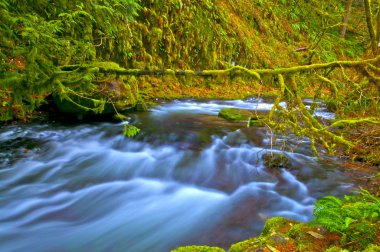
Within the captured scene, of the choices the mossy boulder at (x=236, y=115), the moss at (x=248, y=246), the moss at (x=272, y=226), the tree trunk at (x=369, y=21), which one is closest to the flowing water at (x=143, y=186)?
the moss at (x=272, y=226)

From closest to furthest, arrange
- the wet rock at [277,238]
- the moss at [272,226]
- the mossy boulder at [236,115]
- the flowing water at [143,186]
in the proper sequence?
the wet rock at [277,238] → the moss at [272,226] → the flowing water at [143,186] → the mossy boulder at [236,115]

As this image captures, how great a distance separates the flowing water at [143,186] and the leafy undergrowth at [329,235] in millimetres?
1074

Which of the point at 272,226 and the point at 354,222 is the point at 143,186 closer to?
the point at 272,226

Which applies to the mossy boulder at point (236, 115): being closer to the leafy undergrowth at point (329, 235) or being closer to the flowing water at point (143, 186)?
the flowing water at point (143, 186)

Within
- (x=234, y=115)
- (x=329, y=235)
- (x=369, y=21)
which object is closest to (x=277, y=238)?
(x=329, y=235)

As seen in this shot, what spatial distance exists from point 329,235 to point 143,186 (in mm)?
3285

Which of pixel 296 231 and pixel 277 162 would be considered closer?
pixel 296 231

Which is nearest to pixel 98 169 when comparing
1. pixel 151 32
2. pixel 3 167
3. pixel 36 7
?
pixel 3 167

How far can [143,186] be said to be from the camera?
17.6 ft

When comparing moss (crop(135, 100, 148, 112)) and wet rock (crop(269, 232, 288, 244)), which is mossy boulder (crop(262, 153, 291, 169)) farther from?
moss (crop(135, 100, 148, 112))

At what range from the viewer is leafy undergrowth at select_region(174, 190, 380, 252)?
Answer: 2.47m

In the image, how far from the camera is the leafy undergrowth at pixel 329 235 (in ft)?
8.10

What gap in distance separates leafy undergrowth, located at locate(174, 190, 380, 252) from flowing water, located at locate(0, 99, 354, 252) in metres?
1.07

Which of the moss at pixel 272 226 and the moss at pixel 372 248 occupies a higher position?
the moss at pixel 372 248
